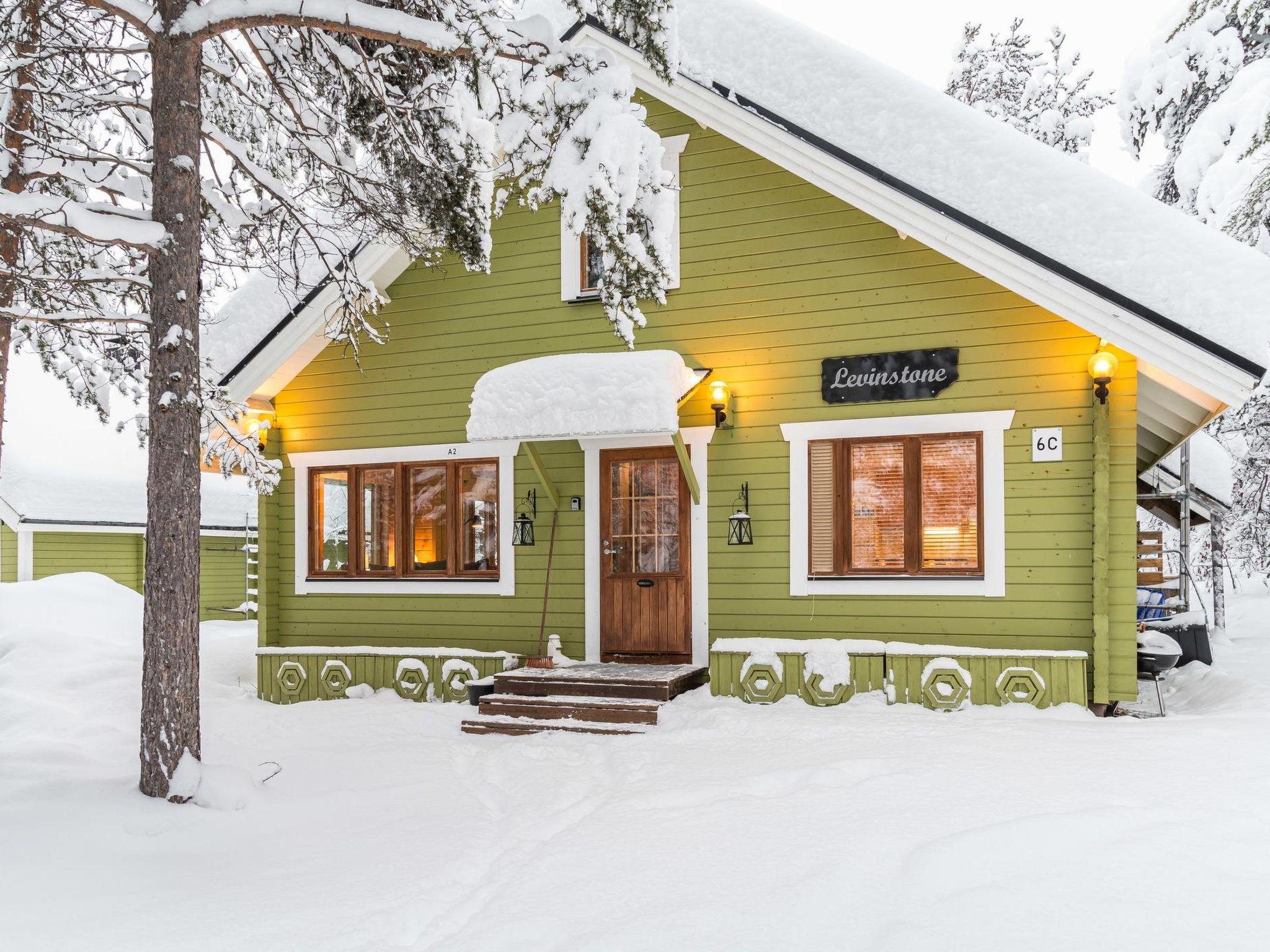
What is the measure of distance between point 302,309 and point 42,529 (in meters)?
13.8

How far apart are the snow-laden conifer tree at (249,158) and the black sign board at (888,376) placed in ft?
9.54

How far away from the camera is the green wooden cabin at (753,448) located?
720cm

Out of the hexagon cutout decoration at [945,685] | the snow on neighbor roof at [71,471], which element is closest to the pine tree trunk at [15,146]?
the hexagon cutout decoration at [945,685]

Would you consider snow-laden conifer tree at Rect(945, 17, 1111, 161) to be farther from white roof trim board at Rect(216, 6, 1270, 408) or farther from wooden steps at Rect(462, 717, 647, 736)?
wooden steps at Rect(462, 717, 647, 736)

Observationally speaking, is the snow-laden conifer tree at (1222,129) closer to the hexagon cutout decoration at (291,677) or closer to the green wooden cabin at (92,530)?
the hexagon cutout decoration at (291,677)

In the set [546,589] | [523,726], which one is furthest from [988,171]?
[523,726]

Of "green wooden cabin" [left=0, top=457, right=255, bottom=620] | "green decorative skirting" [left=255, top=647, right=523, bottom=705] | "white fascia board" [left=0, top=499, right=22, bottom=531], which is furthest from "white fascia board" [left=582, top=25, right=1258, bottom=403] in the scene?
"white fascia board" [left=0, top=499, right=22, bottom=531]

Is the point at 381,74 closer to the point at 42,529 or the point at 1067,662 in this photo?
the point at 1067,662

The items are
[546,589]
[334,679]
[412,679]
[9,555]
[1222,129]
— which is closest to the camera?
[546,589]

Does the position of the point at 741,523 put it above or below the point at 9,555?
above

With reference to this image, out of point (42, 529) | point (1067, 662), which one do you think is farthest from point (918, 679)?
point (42, 529)

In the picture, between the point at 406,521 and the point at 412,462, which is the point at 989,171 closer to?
the point at 412,462

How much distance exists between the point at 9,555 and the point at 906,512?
63.0 ft

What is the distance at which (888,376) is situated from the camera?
781 cm
